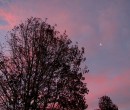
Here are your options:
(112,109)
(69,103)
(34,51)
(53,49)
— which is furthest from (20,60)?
(112,109)

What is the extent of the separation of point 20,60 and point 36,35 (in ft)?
8.98

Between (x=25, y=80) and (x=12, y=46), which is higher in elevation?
(x=12, y=46)

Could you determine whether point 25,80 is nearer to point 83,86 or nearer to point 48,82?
point 48,82

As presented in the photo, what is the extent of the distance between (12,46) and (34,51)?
249cm

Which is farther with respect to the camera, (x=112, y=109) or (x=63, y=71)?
(x=112, y=109)

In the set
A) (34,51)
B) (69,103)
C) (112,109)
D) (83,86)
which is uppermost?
(112,109)

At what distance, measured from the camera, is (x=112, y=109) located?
2258 inches

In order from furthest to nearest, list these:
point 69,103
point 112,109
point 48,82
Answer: point 112,109
point 69,103
point 48,82

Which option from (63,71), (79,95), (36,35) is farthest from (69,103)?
(36,35)

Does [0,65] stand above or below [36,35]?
below

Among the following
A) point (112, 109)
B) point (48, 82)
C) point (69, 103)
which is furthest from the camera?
point (112, 109)

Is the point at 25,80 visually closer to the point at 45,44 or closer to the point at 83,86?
the point at 45,44

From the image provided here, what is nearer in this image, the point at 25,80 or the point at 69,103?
the point at 25,80

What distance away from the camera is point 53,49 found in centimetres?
2572
